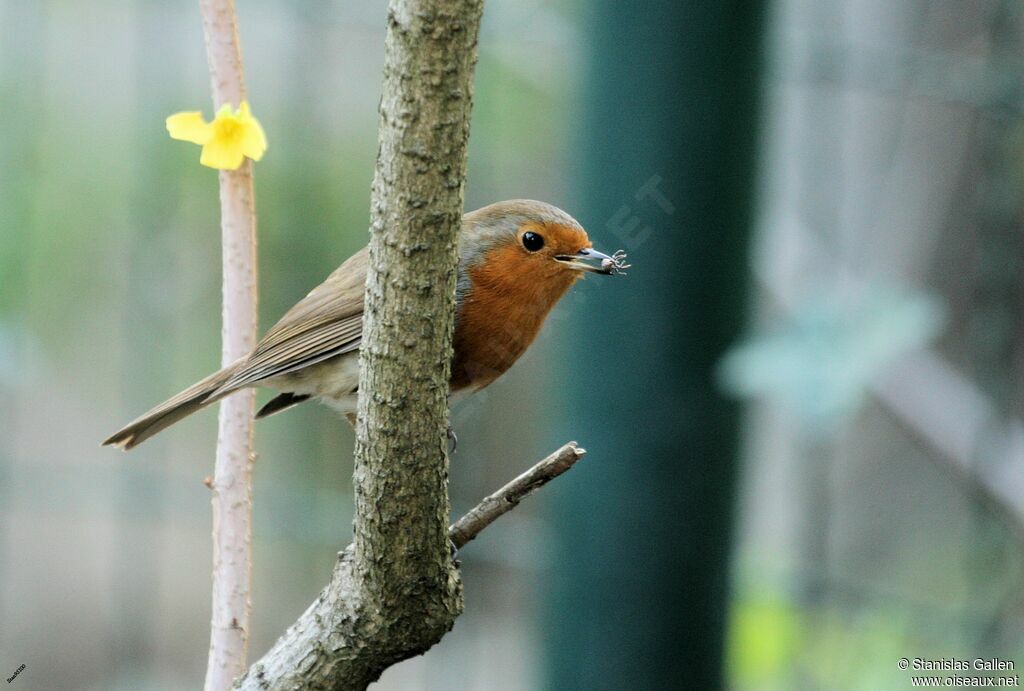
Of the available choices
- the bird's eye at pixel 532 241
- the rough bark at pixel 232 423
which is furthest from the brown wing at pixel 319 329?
the rough bark at pixel 232 423

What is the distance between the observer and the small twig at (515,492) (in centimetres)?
172

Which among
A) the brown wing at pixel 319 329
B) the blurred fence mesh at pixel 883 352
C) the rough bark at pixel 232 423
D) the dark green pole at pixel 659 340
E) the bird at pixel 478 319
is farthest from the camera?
the blurred fence mesh at pixel 883 352

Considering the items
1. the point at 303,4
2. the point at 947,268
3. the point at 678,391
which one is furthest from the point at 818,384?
the point at 303,4

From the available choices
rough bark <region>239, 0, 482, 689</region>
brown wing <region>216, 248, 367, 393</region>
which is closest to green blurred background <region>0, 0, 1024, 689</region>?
brown wing <region>216, 248, 367, 393</region>

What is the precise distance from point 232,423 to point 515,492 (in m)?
0.48

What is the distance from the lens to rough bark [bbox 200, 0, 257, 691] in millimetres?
1804

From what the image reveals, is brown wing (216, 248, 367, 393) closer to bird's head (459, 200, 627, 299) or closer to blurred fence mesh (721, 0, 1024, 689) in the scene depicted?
bird's head (459, 200, 627, 299)

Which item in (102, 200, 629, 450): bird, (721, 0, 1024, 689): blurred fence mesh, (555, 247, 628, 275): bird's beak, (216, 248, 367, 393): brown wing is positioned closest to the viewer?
(555, 247, 628, 275): bird's beak

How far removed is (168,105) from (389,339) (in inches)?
167

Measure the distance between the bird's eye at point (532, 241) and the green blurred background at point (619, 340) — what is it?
71cm

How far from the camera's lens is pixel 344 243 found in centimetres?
532

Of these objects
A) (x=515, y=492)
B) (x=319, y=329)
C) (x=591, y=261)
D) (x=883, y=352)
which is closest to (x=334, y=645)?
(x=515, y=492)

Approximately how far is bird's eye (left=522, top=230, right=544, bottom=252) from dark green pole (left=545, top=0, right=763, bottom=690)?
875 millimetres

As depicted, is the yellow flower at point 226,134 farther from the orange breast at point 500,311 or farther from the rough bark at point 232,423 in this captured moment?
the orange breast at point 500,311
